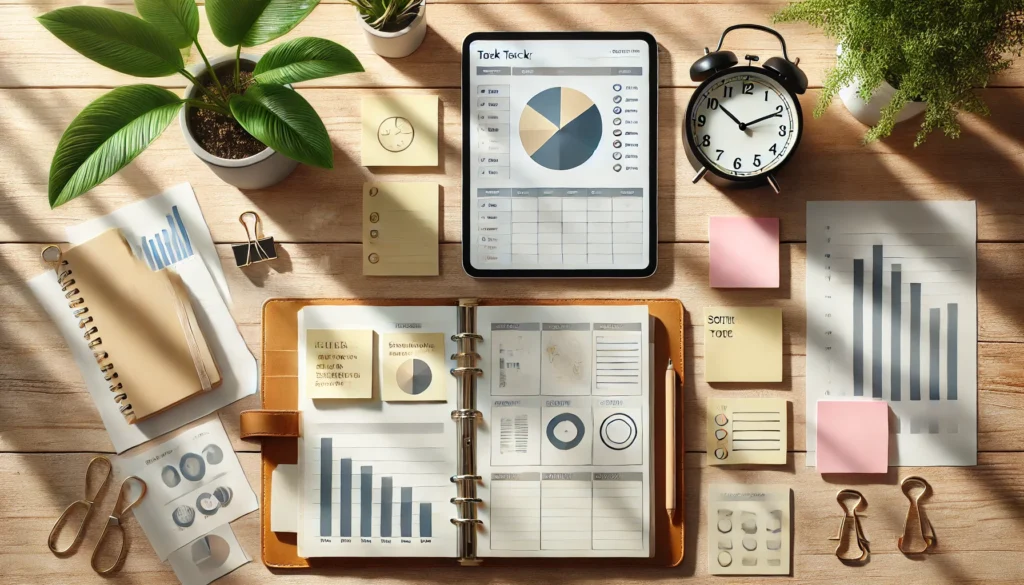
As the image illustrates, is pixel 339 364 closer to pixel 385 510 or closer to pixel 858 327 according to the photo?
pixel 385 510

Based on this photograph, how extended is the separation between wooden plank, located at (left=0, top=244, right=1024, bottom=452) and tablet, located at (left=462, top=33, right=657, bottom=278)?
0.04 meters

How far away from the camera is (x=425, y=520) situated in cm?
107

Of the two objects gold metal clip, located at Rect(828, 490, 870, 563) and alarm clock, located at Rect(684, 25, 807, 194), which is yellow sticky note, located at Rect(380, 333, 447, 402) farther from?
gold metal clip, located at Rect(828, 490, 870, 563)

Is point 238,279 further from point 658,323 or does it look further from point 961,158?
point 961,158

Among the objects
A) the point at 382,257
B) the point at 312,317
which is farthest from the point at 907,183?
the point at 312,317

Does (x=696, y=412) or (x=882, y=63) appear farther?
(x=696, y=412)

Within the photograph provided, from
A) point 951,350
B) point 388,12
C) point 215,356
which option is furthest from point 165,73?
point 951,350

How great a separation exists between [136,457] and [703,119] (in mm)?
1024

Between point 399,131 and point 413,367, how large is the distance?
374mm

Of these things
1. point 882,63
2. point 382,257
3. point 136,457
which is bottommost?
point 136,457

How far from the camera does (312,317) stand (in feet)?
3.53

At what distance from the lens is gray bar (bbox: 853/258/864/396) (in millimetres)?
1078

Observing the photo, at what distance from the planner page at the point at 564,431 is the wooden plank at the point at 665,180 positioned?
183 mm

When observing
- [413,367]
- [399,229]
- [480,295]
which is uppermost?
[399,229]
